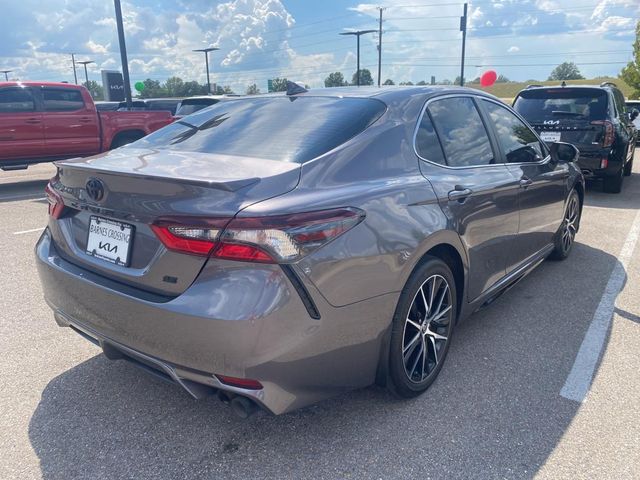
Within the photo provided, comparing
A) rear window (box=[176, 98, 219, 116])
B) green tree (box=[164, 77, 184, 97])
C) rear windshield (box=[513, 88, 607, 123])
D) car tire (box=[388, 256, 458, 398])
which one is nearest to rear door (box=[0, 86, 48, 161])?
rear window (box=[176, 98, 219, 116])

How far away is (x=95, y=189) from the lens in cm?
246

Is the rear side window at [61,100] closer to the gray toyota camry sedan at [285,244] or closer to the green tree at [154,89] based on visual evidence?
the gray toyota camry sedan at [285,244]

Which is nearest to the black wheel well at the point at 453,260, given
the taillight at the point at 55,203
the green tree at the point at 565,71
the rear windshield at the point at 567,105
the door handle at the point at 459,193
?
the door handle at the point at 459,193

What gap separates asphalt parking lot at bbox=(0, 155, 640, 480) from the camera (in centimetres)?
235

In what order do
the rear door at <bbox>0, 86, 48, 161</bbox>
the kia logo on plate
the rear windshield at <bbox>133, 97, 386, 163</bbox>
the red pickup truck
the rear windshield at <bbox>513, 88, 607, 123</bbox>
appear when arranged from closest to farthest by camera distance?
1. the kia logo on plate
2. the rear windshield at <bbox>133, 97, 386, 163</bbox>
3. the rear windshield at <bbox>513, 88, 607, 123</bbox>
4. the rear door at <bbox>0, 86, 48, 161</bbox>
5. the red pickup truck

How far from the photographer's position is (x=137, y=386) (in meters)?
2.97

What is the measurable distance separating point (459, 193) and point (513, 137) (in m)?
1.34

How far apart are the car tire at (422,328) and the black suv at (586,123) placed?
6.25 m

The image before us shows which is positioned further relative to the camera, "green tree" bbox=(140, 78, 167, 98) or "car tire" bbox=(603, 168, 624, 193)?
"green tree" bbox=(140, 78, 167, 98)

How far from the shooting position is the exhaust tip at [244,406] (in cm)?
217

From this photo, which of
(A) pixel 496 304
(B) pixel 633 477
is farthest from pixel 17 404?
(A) pixel 496 304

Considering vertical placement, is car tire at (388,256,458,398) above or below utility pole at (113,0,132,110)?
below

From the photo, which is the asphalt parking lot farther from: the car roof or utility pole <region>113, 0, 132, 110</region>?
utility pole <region>113, 0, 132, 110</region>

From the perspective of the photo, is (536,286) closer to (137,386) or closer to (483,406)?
(483,406)
